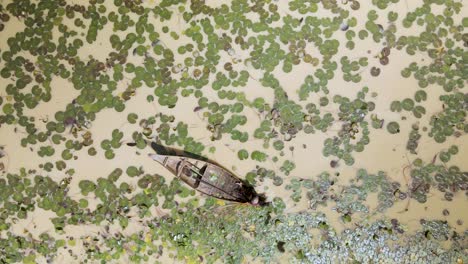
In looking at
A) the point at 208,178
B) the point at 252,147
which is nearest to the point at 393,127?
the point at 252,147

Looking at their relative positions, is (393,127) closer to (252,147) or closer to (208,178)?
(252,147)

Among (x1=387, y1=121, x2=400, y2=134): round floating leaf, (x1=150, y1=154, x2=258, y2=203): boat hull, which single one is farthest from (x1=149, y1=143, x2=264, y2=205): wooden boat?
(x1=387, y1=121, x2=400, y2=134): round floating leaf

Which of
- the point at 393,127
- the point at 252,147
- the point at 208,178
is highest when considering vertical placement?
the point at 393,127

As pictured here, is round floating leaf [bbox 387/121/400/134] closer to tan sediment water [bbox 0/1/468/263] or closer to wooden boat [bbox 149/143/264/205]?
tan sediment water [bbox 0/1/468/263]

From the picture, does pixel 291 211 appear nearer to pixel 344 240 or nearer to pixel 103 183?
pixel 344 240

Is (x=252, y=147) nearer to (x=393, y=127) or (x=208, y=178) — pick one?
(x=208, y=178)

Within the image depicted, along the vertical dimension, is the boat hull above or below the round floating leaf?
below

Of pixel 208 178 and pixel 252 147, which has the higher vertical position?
pixel 252 147

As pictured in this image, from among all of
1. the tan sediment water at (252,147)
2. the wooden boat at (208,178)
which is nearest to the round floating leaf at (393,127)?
the tan sediment water at (252,147)
